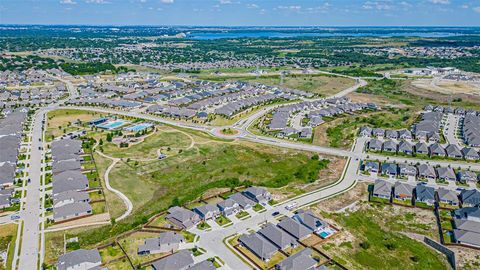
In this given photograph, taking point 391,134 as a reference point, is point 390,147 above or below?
below

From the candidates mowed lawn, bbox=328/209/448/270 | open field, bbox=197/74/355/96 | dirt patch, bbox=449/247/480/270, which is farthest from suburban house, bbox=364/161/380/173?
open field, bbox=197/74/355/96

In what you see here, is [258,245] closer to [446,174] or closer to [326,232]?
[326,232]

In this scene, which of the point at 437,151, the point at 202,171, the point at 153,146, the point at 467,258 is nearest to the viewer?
the point at 467,258

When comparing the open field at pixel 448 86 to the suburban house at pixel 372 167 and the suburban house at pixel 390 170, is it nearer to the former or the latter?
the suburban house at pixel 390 170

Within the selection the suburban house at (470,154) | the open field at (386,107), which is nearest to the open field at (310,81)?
the open field at (386,107)

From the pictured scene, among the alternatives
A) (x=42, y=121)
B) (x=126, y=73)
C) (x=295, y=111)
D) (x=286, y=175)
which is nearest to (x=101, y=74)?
(x=126, y=73)

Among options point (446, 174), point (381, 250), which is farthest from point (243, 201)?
point (446, 174)

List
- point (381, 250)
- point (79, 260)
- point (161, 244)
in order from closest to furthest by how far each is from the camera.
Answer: point (79, 260) → point (161, 244) → point (381, 250)

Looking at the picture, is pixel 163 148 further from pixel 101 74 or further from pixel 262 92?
pixel 101 74
